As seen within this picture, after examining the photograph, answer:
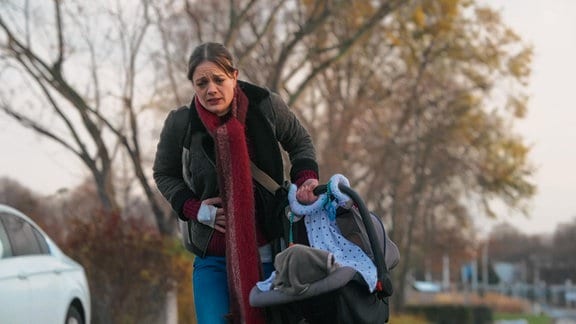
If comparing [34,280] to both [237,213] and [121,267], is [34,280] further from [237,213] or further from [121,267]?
[121,267]

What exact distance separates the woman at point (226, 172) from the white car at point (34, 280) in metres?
3.76

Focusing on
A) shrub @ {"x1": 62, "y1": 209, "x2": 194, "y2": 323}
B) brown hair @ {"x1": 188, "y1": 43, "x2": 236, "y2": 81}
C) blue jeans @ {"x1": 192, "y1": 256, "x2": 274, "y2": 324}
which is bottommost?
shrub @ {"x1": 62, "y1": 209, "x2": 194, "y2": 323}

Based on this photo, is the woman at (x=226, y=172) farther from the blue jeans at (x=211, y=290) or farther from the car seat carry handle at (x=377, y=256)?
the car seat carry handle at (x=377, y=256)

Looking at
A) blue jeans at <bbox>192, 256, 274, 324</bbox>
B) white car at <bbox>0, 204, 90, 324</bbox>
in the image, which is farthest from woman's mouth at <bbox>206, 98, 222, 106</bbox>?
white car at <bbox>0, 204, 90, 324</bbox>

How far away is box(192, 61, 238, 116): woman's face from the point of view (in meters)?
4.53

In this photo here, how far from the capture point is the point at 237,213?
4492mm

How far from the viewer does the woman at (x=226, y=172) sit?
450 cm

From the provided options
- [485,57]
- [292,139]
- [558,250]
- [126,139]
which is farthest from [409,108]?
[558,250]

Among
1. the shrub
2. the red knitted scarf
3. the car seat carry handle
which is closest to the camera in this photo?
the car seat carry handle

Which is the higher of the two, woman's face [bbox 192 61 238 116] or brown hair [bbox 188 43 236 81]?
brown hair [bbox 188 43 236 81]

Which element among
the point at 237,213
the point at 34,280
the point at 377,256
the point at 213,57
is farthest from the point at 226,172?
the point at 34,280

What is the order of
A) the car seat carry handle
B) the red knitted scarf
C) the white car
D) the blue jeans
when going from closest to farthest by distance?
the car seat carry handle < the red knitted scarf < the blue jeans < the white car

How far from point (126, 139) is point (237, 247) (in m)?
16.9

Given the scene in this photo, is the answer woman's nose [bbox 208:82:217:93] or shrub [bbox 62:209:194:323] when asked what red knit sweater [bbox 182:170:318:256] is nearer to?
woman's nose [bbox 208:82:217:93]
